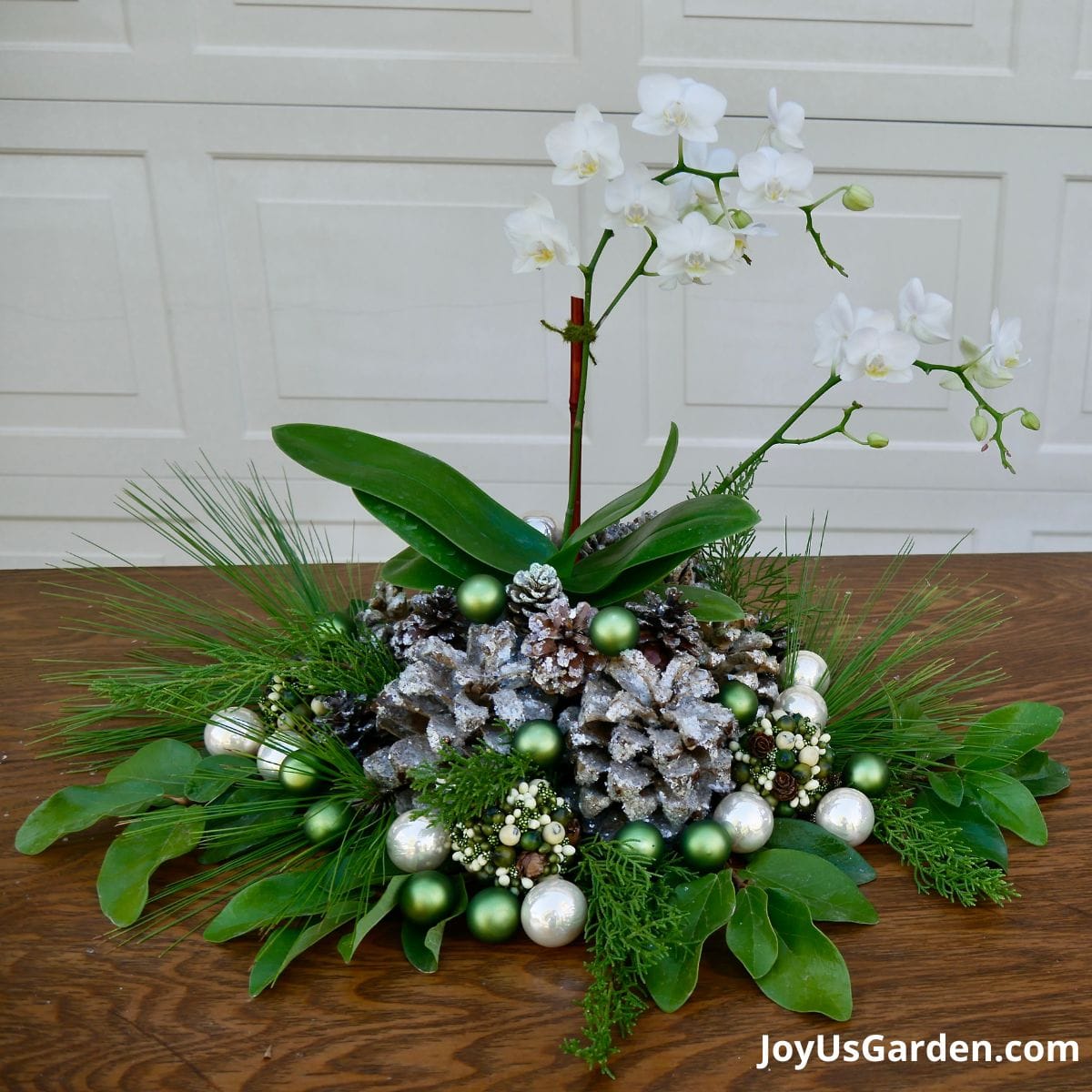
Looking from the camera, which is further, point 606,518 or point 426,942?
point 606,518

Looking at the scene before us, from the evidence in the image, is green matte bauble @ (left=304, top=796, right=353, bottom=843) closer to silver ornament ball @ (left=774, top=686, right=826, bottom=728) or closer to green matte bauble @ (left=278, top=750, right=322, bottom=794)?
green matte bauble @ (left=278, top=750, right=322, bottom=794)

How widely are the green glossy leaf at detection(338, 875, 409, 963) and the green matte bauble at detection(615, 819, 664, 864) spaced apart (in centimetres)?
10

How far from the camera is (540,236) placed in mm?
510

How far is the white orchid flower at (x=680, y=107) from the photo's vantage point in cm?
48

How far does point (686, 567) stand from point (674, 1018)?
0.87 feet

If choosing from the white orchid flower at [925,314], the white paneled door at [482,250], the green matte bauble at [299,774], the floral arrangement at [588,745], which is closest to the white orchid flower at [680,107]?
the floral arrangement at [588,745]

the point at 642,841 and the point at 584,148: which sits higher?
the point at 584,148

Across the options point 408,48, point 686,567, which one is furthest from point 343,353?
point 686,567

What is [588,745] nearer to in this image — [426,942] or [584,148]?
[426,942]

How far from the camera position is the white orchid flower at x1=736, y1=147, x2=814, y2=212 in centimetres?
49

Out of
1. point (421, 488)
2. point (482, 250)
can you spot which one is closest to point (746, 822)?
point (421, 488)

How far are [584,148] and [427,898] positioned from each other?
356mm

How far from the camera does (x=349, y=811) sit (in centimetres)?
52

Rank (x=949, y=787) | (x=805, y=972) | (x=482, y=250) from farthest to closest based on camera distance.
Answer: (x=482, y=250)
(x=949, y=787)
(x=805, y=972)
